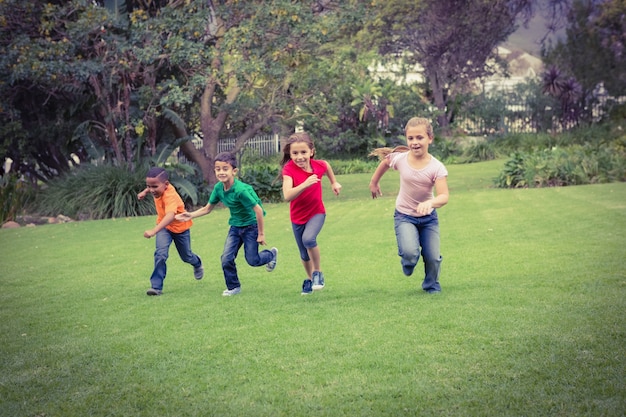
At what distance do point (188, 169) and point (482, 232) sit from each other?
911 centimetres

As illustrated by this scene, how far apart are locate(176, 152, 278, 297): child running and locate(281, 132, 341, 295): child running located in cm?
38

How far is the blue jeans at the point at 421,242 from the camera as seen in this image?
25.0 feet

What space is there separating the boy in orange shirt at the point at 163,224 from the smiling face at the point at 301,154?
140 centimetres

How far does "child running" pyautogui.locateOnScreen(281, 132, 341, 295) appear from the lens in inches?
305

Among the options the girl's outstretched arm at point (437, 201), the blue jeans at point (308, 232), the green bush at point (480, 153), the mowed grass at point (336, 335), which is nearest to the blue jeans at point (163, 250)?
the mowed grass at point (336, 335)

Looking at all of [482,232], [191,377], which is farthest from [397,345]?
[482,232]

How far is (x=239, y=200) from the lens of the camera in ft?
26.7

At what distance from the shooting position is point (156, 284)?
8.52 meters

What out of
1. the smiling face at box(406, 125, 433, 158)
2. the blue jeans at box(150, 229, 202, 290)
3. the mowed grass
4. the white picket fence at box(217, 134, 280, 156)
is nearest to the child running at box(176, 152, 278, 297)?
the mowed grass

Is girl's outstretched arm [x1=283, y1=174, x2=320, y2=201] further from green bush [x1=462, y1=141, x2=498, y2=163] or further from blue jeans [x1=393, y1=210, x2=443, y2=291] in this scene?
green bush [x1=462, y1=141, x2=498, y2=163]

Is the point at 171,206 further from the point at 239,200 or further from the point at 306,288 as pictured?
the point at 306,288

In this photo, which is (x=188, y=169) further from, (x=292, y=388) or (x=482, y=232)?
(x=292, y=388)

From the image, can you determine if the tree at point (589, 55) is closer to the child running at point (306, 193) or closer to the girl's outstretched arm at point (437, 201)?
the child running at point (306, 193)

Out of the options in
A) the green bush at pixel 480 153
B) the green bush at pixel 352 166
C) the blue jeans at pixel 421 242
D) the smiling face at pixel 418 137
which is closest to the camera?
the smiling face at pixel 418 137
